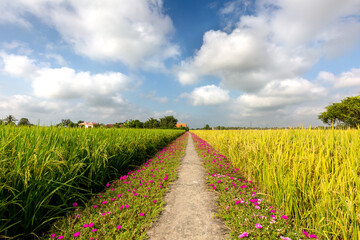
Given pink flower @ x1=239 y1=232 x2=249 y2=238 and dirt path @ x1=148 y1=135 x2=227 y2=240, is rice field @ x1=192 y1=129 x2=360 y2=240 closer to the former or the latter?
pink flower @ x1=239 y1=232 x2=249 y2=238

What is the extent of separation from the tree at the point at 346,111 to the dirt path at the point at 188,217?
31.7 metres

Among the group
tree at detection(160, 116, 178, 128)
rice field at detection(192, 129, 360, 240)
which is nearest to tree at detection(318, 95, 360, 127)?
rice field at detection(192, 129, 360, 240)

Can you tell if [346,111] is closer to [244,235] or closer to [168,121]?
[244,235]

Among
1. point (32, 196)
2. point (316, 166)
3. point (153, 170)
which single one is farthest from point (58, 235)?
point (316, 166)

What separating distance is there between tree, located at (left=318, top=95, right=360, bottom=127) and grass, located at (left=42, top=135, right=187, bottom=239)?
32689mm

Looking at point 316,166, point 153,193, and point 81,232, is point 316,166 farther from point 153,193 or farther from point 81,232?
point 81,232

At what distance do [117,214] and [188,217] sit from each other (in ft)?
4.17

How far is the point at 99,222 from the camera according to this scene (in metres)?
2.38

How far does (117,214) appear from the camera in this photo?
101 inches

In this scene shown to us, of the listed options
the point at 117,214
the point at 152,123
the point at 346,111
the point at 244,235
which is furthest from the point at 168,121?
the point at 244,235

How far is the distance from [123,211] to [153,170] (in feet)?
8.64

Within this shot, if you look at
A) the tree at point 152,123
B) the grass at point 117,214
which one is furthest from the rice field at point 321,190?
the tree at point 152,123

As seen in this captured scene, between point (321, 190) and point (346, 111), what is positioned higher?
point (346, 111)

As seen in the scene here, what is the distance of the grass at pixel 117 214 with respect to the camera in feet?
6.97
